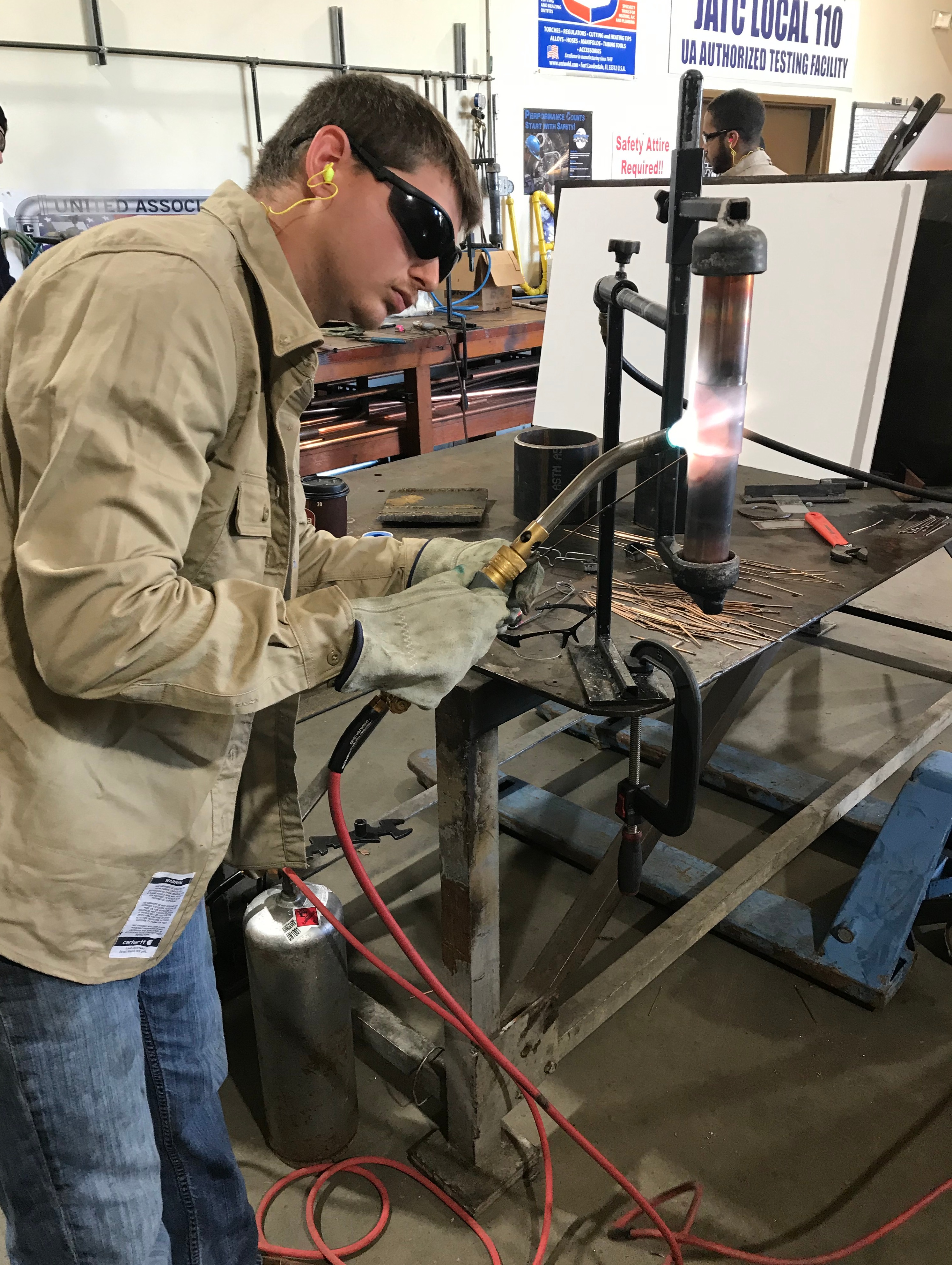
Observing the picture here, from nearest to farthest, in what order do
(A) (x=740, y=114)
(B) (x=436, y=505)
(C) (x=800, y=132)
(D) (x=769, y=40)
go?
(B) (x=436, y=505) → (A) (x=740, y=114) → (D) (x=769, y=40) → (C) (x=800, y=132)

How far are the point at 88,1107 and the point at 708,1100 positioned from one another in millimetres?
1108

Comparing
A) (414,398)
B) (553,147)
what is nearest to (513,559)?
(414,398)

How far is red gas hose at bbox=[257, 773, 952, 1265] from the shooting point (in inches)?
48.3

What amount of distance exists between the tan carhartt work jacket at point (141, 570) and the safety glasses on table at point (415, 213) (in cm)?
13

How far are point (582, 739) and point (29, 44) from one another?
3.01 meters

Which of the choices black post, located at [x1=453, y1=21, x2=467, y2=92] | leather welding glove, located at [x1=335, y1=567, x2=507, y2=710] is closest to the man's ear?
leather welding glove, located at [x1=335, y1=567, x2=507, y2=710]

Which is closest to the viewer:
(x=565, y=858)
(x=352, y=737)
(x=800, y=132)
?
(x=352, y=737)

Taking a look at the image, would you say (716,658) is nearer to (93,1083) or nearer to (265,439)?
(265,439)

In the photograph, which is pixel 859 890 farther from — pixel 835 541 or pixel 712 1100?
pixel 835 541

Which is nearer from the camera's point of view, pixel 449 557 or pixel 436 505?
pixel 449 557

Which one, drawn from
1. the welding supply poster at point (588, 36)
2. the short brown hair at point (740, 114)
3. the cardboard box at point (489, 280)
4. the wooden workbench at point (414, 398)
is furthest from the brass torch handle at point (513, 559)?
the welding supply poster at point (588, 36)

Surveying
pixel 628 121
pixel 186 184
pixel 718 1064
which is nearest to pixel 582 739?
pixel 718 1064

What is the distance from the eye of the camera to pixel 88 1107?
885 mm

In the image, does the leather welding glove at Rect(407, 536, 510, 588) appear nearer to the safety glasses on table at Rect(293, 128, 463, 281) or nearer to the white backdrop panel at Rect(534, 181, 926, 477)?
the safety glasses on table at Rect(293, 128, 463, 281)
